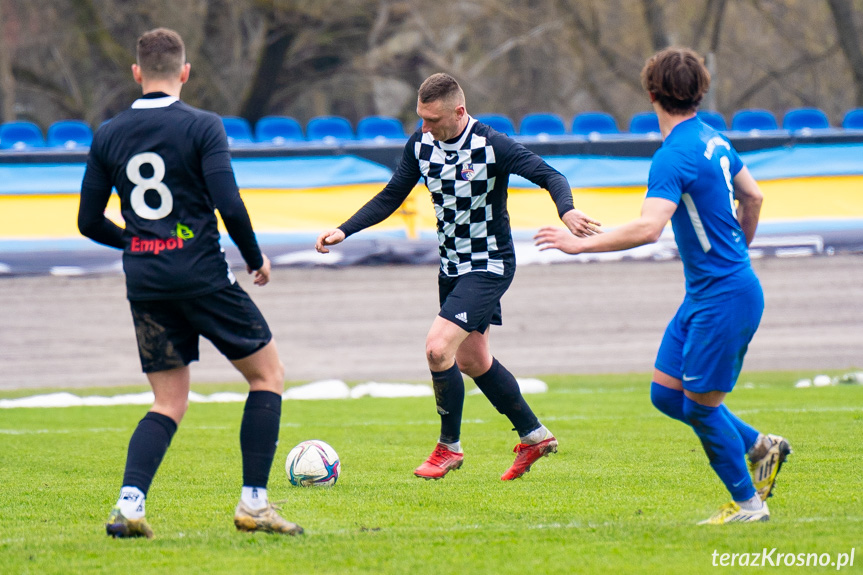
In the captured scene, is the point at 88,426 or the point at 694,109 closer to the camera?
the point at 694,109

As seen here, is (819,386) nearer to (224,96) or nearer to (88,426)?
(88,426)

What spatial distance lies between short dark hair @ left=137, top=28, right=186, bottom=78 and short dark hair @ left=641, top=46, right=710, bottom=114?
1822 millimetres

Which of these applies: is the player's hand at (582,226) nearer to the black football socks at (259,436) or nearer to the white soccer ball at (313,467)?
the black football socks at (259,436)

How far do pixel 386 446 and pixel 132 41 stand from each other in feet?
52.9

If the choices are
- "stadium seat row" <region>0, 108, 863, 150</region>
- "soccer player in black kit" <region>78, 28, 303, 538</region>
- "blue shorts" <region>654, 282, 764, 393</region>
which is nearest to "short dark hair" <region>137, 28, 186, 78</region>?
"soccer player in black kit" <region>78, 28, 303, 538</region>

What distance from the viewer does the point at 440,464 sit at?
574 centimetres

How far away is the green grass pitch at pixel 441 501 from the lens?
365cm

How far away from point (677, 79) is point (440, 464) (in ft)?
8.74

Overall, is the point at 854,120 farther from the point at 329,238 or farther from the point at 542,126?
the point at 329,238

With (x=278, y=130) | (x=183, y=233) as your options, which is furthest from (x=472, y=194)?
(x=278, y=130)

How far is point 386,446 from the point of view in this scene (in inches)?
278

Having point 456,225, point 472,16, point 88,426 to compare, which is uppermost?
point 472,16

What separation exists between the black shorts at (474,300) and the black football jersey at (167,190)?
177 centimetres

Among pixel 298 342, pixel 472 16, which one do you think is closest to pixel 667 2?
pixel 472 16
